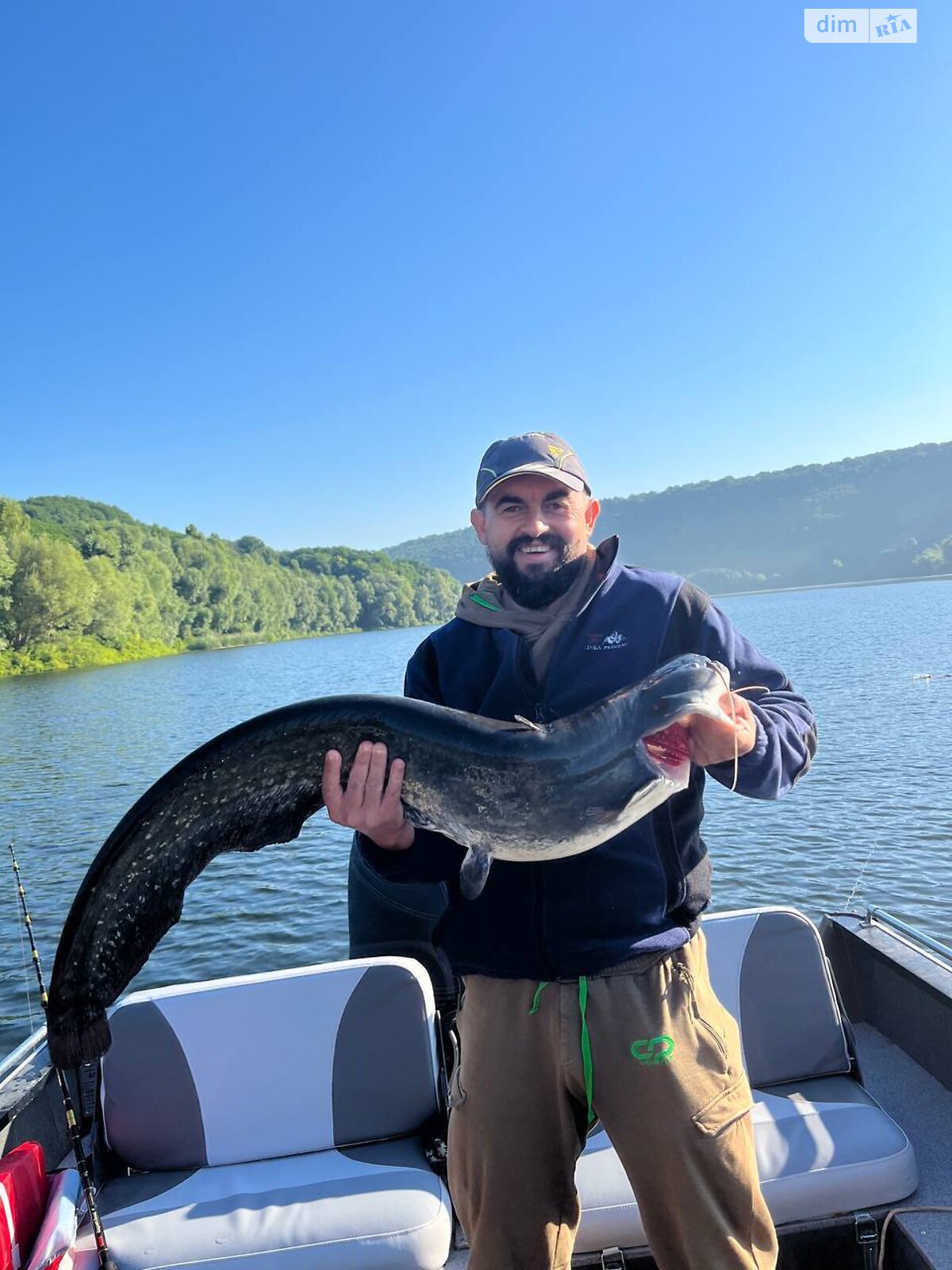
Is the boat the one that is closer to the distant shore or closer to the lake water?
the lake water

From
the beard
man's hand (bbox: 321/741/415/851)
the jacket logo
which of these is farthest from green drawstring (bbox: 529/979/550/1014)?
the beard

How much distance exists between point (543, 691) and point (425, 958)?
3.42 meters

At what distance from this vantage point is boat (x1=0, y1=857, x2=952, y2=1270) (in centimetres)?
388

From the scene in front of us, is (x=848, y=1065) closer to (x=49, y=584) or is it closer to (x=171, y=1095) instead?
(x=171, y=1095)

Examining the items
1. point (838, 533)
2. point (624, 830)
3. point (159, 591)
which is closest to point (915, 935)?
point (624, 830)

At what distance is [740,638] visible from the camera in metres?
3.04

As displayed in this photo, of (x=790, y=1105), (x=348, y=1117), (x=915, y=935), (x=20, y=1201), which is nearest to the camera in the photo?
(x=20, y=1201)

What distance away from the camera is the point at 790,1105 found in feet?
14.3

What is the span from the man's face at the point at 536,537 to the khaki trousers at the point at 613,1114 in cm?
134

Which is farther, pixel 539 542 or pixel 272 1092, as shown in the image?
pixel 272 1092

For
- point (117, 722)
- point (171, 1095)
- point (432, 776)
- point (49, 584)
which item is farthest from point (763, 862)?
point (49, 584)

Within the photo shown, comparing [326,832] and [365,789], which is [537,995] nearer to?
[365,789]

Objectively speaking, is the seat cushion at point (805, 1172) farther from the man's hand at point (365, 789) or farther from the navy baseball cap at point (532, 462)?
the navy baseball cap at point (532, 462)

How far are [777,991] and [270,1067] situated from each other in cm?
276
